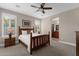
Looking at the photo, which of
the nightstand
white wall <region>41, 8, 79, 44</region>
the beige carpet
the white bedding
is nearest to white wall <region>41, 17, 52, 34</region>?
white wall <region>41, 8, 79, 44</region>

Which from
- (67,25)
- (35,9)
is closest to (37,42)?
(67,25)

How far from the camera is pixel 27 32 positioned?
10.5 feet

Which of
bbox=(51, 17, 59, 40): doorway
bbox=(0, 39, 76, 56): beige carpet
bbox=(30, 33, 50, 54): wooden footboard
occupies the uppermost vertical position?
bbox=(51, 17, 59, 40): doorway

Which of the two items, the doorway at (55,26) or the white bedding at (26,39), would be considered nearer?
the white bedding at (26,39)

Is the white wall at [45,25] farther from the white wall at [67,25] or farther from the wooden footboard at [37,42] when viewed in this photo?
the wooden footboard at [37,42]

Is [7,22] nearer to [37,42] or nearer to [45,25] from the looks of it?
[45,25]

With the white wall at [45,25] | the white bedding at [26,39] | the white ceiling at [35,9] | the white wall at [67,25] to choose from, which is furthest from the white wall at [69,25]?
the white bedding at [26,39]

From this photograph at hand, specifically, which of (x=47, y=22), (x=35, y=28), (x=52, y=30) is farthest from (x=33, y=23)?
(x=52, y=30)

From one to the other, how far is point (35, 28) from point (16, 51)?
980mm

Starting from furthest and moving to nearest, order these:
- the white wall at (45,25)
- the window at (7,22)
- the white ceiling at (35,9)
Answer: the white wall at (45,25), the window at (7,22), the white ceiling at (35,9)

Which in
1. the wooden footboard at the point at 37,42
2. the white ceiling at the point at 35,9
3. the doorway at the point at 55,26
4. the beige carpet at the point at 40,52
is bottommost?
the beige carpet at the point at 40,52

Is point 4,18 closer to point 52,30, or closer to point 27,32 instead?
point 27,32

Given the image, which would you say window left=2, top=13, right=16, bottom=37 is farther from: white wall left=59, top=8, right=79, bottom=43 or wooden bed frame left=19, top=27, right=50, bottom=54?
white wall left=59, top=8, right=79, bottom=43

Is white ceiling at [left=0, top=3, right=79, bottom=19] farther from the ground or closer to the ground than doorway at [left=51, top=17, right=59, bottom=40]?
farther from the ground
